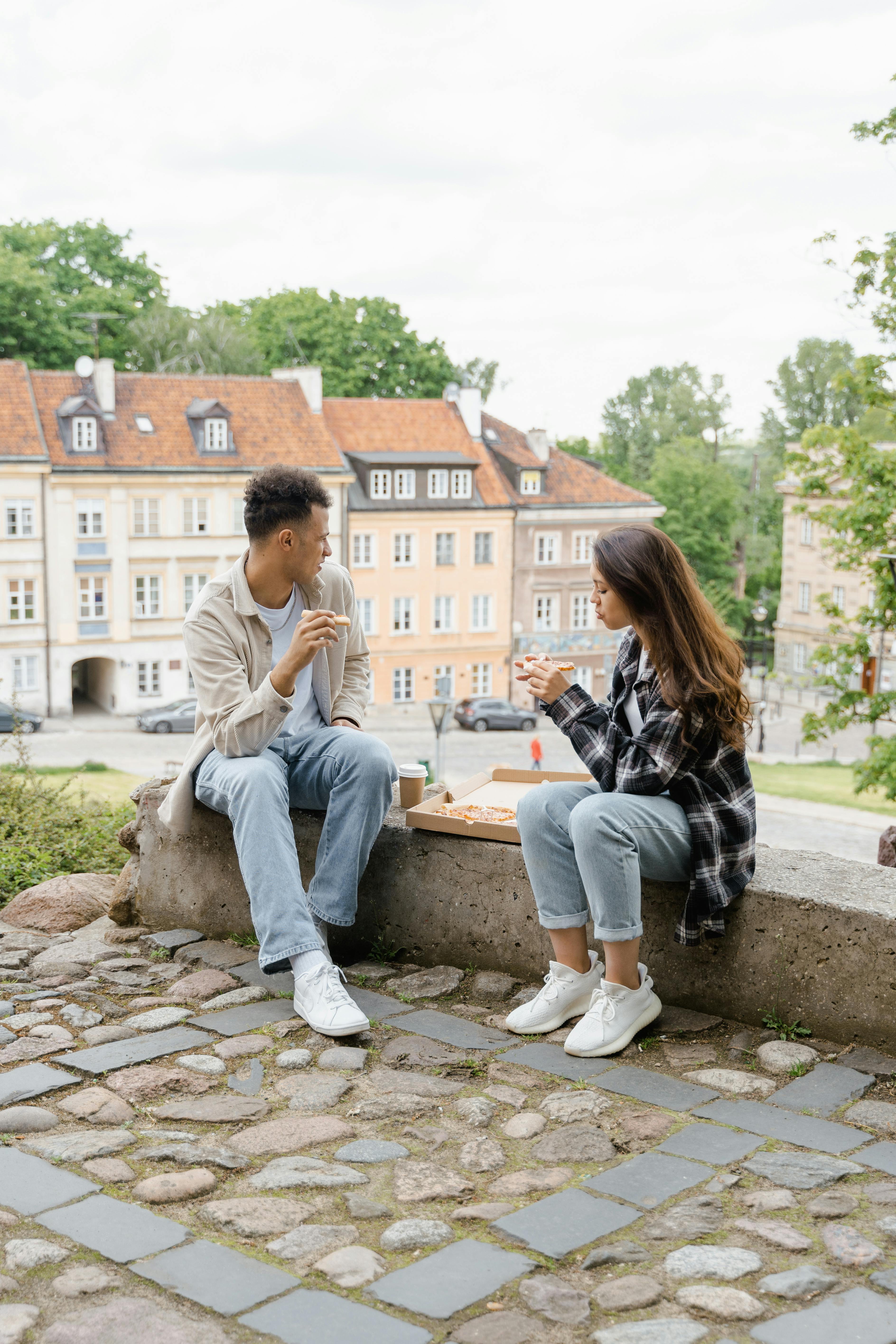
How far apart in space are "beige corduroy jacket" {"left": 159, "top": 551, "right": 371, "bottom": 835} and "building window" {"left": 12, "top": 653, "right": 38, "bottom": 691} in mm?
31804

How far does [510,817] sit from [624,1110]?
1.19 metres

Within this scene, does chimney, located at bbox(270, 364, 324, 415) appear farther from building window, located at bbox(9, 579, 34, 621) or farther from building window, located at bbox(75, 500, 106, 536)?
building window, located at bbox(9, 579, 34, 621)

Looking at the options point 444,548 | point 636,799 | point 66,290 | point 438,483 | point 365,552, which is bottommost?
point 636,799

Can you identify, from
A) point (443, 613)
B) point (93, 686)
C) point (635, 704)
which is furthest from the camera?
point (443, 613)

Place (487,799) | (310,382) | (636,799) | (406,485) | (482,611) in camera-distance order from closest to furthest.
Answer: (636,799) → (487,799) → (310,382) → (406,485) → (482,611)

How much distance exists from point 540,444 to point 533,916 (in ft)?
126

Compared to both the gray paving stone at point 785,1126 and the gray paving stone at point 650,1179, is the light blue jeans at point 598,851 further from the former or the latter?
the gray paving stone at point 650,1179

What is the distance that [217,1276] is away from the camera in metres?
2.09

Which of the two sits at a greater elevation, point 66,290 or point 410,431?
point 66,290

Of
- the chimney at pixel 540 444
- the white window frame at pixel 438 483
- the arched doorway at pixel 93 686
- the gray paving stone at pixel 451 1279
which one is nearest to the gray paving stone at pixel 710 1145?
the gray paving stone at pixel 451 1279

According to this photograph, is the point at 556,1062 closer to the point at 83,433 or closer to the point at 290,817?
the point at 290,817

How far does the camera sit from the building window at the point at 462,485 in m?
39.2

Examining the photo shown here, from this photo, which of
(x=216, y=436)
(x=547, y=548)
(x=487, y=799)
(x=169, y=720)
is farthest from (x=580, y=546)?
(x=487, y=799)

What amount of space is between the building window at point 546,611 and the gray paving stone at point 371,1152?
38168 mm
